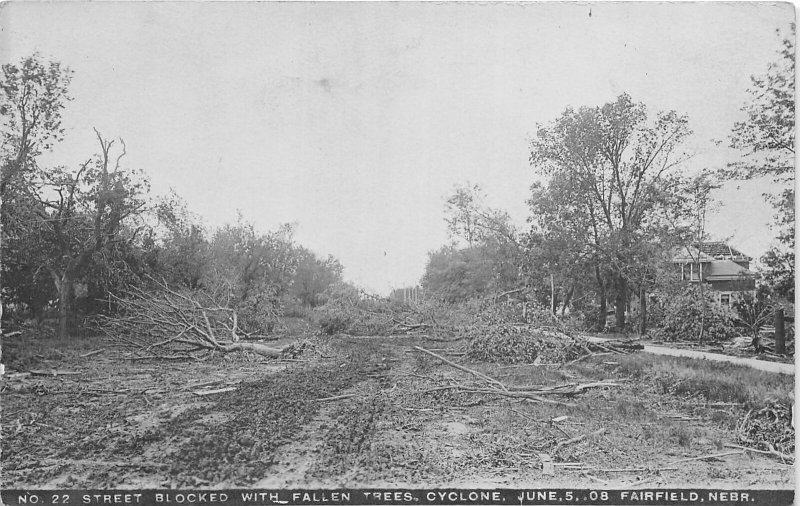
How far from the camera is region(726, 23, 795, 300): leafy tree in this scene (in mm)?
4895

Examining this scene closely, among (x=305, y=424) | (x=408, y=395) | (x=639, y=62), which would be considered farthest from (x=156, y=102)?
(x=639, y=62)

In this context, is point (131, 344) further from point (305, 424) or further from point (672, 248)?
point (672, 248)

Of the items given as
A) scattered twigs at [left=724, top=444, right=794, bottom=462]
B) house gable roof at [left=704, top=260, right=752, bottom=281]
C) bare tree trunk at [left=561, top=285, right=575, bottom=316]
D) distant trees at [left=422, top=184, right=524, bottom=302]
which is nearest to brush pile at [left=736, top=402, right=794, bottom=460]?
scattered twigs at [left=724, top=444, right=794, bottom=462]

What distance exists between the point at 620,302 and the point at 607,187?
1.16 metres

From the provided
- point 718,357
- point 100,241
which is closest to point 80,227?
point 100,241

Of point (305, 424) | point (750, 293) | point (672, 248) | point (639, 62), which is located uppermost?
point (639, 62)

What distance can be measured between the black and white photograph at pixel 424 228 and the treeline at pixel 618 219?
2 centimetres

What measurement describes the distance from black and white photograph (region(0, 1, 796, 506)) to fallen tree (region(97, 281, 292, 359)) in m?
0.04

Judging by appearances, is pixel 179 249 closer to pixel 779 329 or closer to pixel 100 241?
pixel 100 241

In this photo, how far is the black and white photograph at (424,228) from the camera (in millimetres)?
4723

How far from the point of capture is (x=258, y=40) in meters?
4.92

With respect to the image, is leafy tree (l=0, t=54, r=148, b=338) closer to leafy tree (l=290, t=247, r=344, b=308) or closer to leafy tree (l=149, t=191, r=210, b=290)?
leafy tree (l=149, t=191, r=210, b=290)

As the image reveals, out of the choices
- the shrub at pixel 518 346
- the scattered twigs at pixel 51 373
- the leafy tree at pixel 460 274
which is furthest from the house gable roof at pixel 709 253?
the scattered twigs at pixel 51 373

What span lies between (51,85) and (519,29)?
4.57 m
